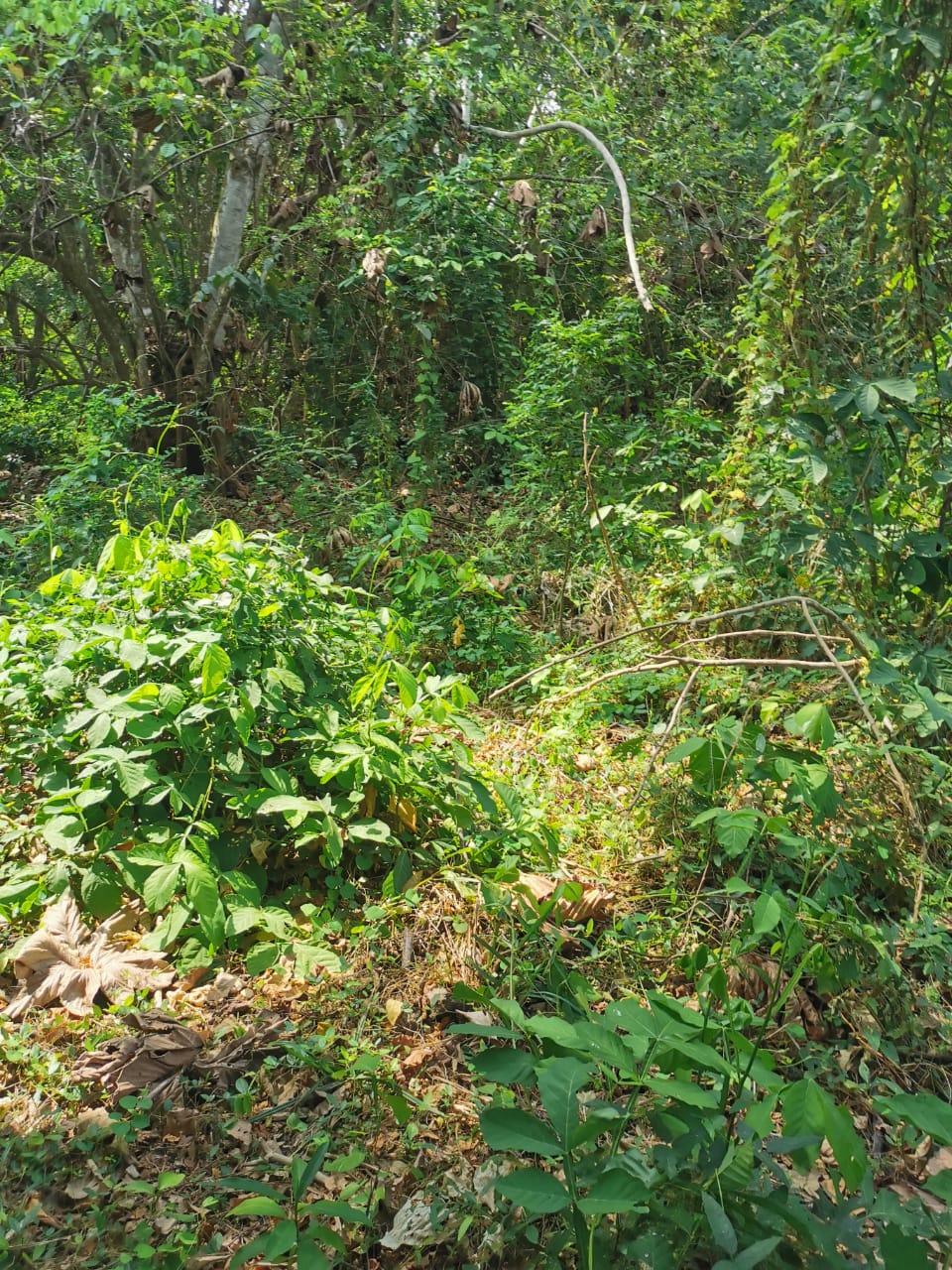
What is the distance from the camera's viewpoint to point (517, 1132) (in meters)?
1.44

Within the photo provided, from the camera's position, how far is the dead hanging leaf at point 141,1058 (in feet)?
7.15

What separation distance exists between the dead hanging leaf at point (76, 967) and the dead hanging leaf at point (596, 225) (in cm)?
604

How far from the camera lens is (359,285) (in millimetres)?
6883

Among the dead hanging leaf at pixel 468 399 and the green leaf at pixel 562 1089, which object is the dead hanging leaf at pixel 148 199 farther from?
the green leaf at pixel 562 1089

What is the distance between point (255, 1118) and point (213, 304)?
608 cm

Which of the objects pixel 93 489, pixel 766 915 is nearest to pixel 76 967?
pixel 766 915

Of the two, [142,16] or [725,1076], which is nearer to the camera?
[725,1076]

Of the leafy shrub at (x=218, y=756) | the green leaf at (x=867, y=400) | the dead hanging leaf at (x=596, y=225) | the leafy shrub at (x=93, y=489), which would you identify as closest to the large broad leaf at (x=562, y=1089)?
the leafy shrub at (x=218, y=756)

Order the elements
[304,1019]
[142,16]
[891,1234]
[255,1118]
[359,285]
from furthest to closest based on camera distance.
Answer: [359,285] → [142,16] → [304,1019] → [255,1118] → [891,1234]

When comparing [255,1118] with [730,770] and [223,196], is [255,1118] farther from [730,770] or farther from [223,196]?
[223,196]

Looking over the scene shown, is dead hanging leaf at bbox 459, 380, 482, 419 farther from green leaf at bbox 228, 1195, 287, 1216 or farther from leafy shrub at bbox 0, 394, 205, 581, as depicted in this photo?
green leaf at bbox 228, 1195, 287, 1216

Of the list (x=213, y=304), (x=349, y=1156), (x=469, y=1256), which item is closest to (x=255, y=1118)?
(x=349, y=1156)

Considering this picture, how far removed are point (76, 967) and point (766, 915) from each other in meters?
1.80

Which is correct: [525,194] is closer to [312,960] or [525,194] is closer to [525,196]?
[525,196]
